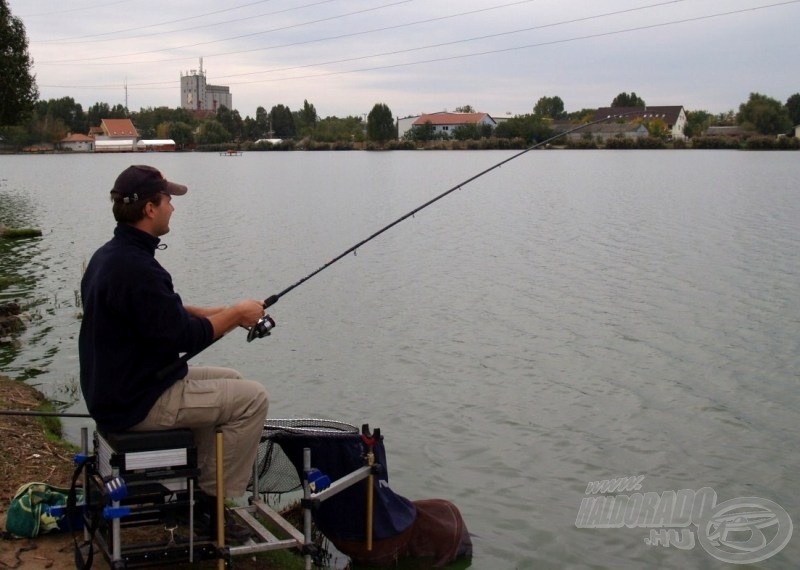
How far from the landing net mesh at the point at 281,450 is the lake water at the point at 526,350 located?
1.58m

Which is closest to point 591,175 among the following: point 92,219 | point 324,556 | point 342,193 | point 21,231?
point 342,193

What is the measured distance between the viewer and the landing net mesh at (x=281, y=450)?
5309 millimetres

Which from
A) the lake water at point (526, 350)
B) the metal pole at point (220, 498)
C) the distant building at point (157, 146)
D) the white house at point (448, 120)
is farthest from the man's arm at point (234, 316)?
the white house at point (448, 120)

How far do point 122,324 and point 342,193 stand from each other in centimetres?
3816

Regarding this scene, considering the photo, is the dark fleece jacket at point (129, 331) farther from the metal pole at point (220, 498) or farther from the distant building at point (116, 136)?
the distant building at point (116, 136)

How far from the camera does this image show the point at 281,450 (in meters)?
5.43

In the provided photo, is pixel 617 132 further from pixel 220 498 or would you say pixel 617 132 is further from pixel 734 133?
pixel 220 498

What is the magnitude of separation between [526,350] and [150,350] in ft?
28.0

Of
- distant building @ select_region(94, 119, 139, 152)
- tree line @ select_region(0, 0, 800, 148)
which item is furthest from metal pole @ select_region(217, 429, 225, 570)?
distant building @ select_region(94, 119, 139, 152)

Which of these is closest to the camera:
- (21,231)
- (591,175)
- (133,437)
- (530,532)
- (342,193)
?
(133,437)

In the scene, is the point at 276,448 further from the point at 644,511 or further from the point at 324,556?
the point at 644,511

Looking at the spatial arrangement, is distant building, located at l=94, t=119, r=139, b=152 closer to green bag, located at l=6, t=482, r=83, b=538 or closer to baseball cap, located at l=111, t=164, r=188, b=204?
green bag, located at l=6, t=482, r=83, b=538

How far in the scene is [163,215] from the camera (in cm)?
433

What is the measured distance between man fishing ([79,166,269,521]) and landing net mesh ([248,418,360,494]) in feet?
2.79
